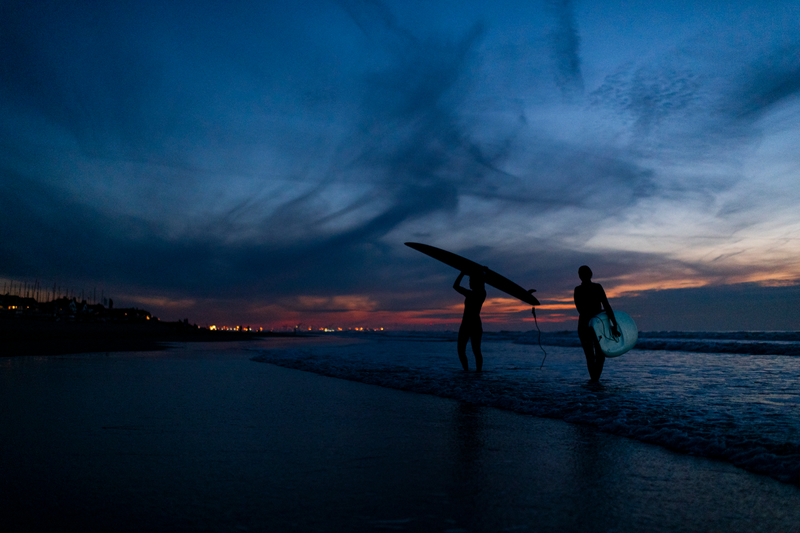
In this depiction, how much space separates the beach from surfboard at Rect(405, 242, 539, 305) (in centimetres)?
568

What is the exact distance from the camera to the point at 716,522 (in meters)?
2.42

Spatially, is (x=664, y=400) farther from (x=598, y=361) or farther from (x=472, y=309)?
(x=472, y=309)

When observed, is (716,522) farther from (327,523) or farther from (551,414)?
(551,414)

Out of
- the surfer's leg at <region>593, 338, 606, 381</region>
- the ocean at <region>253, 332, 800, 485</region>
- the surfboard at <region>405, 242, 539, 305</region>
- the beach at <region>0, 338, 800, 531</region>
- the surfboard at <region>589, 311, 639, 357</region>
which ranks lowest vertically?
the ocean at <region>253, 332, 800, 485</region>

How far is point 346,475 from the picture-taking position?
10.2ft

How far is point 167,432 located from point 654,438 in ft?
15.9

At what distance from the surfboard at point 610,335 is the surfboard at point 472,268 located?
7.46 ft

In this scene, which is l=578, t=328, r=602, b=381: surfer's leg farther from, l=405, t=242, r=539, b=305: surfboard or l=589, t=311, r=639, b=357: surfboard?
l=405, t=242, r=539, b=305: surfboard

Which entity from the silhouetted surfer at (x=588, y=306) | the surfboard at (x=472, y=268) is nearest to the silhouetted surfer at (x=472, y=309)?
the surfboard at (x=472, y=268)

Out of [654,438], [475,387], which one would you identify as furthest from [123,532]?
[475,387]

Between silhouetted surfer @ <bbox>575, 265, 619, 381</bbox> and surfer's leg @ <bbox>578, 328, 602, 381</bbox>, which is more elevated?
silhouetted surfer @ <bbox>575, 265, 619, 381</bbox>

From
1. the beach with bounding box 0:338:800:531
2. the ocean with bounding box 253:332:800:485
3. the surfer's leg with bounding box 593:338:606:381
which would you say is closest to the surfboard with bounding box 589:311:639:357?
the surfer's leg with bounding box 593:338:606:381

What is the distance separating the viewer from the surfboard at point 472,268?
10961mm

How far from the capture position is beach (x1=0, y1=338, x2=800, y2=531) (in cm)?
238
